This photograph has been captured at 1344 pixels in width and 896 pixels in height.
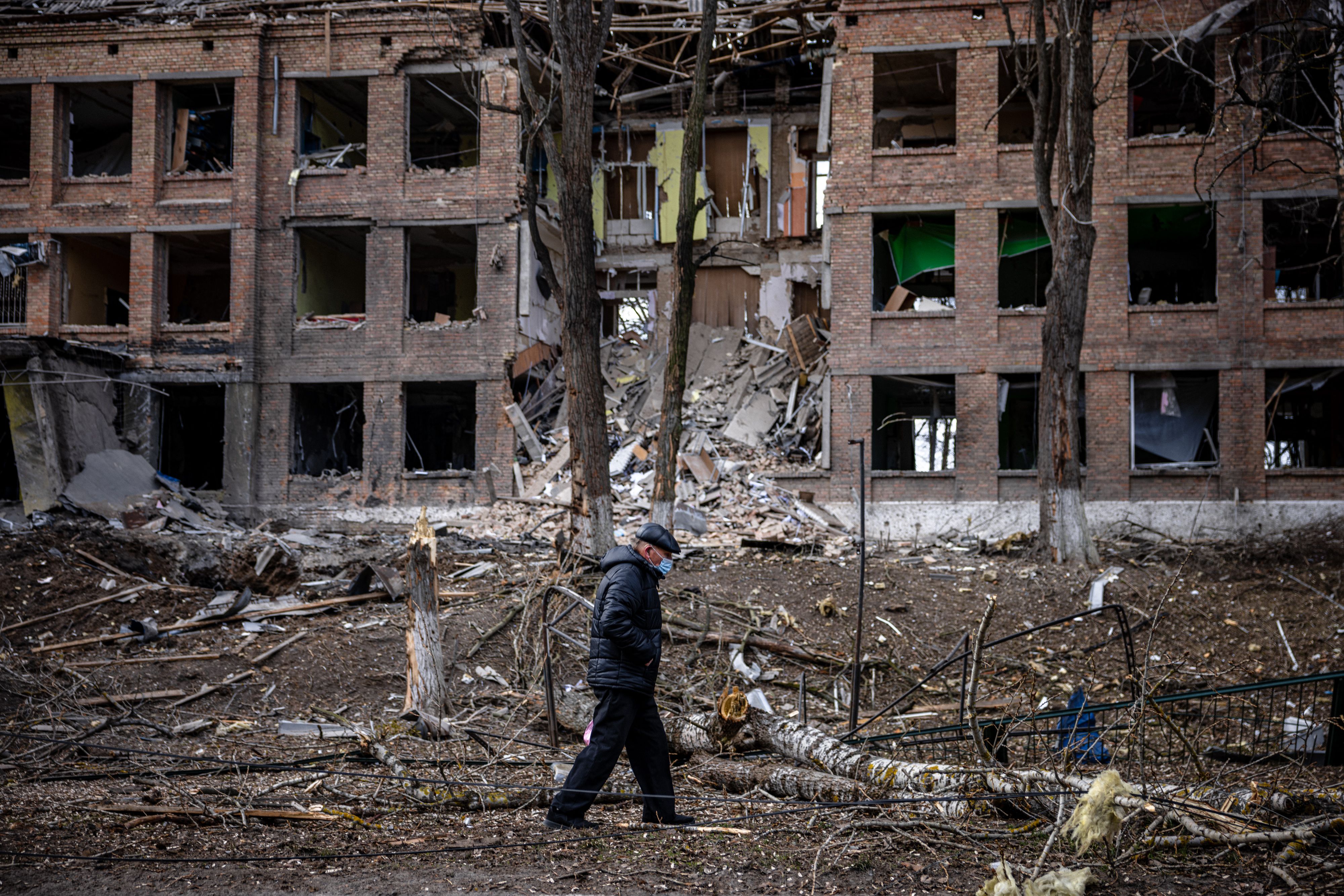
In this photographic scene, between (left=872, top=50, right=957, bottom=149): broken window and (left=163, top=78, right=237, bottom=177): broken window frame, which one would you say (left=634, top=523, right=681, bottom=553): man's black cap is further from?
(left=163, top=78, right=237, bottom=177): broken window frame

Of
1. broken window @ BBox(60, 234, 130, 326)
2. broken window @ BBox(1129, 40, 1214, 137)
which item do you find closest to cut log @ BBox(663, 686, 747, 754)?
broken window @ BBox(1129, 40, 1214, 137)

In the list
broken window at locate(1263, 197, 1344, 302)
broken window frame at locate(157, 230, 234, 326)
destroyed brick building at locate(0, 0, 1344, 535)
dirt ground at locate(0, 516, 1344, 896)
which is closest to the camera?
dirt ground at locate(0, 516, 1344, 896)

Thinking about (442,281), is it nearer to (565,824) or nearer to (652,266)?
(652,266)

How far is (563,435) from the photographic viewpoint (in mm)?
22031

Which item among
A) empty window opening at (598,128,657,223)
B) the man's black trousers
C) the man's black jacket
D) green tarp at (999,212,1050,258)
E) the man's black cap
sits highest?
empty window opening at (598,128,657,223)

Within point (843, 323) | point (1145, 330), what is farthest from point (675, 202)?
point (1145, 330)

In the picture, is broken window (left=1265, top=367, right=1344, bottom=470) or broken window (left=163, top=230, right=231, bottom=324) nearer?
broken window (left=1265, top=367, right=1344, bottom=470)

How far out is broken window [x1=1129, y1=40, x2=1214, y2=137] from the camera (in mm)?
20172

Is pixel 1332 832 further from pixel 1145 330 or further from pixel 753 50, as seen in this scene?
pixel 753 50

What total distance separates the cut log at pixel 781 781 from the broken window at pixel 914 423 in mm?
14604

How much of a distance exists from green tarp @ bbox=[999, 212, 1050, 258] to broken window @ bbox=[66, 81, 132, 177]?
67.5ft

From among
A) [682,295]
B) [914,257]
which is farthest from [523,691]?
[914,257]

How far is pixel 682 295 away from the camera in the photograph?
566 inches

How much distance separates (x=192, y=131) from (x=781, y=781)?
23.1 meters
